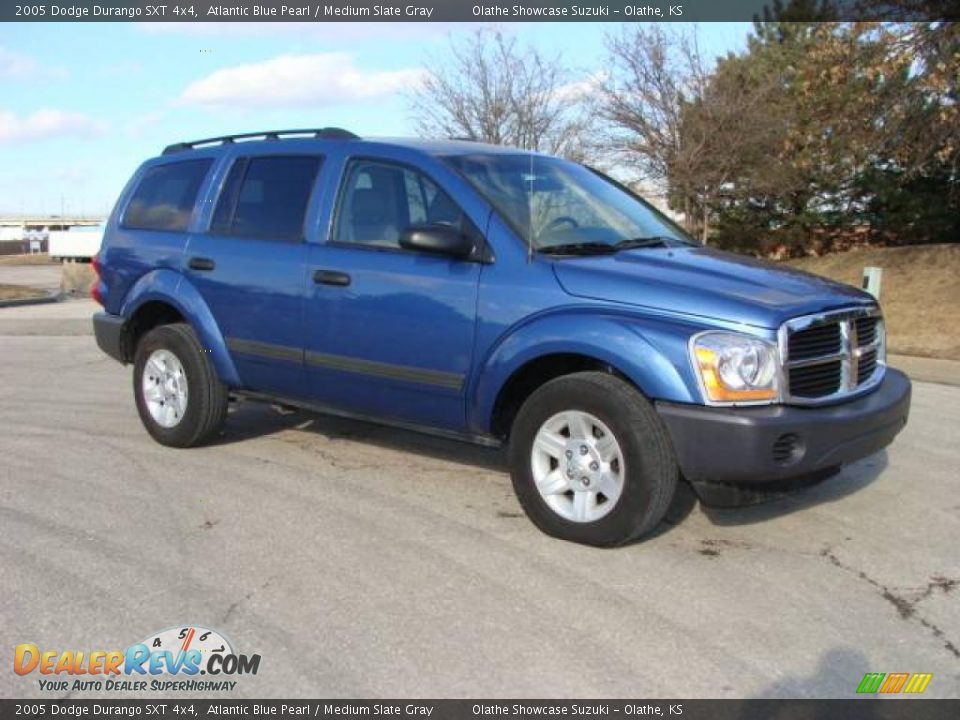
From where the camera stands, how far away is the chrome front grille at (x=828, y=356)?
13.1 feet

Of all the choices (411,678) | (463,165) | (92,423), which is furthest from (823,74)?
(411,678)

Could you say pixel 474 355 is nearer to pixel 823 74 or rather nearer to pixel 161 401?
pixel 161 401

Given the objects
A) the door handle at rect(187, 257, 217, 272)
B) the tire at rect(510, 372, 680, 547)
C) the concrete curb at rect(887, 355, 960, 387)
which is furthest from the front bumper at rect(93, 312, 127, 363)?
the concrete curb at rect(887, 355, 960, 387)

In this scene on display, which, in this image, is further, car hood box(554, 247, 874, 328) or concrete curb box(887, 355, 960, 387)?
concrete curb box(887, 355, 960, 387)

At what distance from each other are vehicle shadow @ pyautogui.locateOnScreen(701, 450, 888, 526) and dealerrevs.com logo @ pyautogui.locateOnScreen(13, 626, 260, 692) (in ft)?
7.74

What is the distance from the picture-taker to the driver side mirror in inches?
178

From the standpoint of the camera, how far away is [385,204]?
5109mm

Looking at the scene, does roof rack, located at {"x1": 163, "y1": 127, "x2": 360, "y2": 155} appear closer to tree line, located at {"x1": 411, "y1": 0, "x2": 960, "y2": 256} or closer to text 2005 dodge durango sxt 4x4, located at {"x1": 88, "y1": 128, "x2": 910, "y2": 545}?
text 2005 dodge durango sxt 4x4, located at {"x1": 88, "y1": 128, "x2": 910, "y2": 545}

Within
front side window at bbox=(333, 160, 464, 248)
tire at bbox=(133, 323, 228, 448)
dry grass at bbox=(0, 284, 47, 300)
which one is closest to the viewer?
front side window at bbox=(333, 160, 464, 248)

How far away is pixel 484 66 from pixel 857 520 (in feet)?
59.9

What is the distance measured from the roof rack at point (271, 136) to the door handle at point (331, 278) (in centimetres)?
90

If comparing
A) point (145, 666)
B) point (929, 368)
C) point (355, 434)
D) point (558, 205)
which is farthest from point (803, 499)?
point (929, 368)

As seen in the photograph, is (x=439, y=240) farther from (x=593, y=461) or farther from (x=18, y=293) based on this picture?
(x=18, y=293)

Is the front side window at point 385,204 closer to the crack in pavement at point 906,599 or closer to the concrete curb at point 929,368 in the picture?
the crack in pavement at point 906,599
